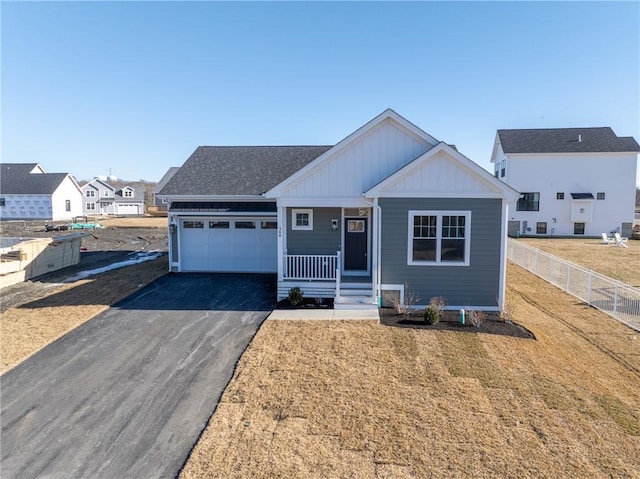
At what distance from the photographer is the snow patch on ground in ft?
52.5

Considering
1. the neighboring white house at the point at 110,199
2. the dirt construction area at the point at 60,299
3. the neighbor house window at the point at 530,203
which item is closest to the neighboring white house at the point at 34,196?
the neighboring white house at the point at 110,199

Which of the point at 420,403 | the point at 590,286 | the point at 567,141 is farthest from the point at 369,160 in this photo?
the point at 567,141

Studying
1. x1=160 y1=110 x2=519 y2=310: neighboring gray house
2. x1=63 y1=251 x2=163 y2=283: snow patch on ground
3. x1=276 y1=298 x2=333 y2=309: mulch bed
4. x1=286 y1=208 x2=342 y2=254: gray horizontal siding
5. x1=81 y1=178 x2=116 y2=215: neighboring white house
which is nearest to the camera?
x1=160 y1=110 x2=519 y2=310: neighboring gray house

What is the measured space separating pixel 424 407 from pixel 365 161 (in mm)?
7914

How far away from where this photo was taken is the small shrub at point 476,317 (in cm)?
1015

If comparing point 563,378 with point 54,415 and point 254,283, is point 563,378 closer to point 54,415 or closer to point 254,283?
point 54,415

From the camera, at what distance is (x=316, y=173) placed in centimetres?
1240

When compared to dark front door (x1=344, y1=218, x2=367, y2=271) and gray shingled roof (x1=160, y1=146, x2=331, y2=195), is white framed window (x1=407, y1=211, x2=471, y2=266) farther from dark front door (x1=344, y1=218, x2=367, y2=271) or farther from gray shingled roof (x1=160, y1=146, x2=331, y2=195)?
gray shingled roof (x1=160, y1=146, x2=331, y2=195)

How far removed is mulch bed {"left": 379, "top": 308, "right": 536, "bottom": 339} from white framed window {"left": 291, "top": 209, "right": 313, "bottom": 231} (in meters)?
4.10

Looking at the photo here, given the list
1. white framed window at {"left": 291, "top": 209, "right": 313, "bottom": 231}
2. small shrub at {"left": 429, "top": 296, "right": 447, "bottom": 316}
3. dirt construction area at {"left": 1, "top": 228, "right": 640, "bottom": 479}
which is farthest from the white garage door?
small shrub at {"left": 429, "top": 296, "right": 447, "bottom": 316}

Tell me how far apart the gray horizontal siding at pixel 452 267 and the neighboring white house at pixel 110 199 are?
64.0 metres

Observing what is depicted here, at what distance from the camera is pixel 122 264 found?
62.1 feet

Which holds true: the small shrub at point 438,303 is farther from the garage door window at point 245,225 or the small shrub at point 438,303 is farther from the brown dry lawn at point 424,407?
the garage door window at point 245,225

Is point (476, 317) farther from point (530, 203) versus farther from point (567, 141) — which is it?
point (567, 141)
